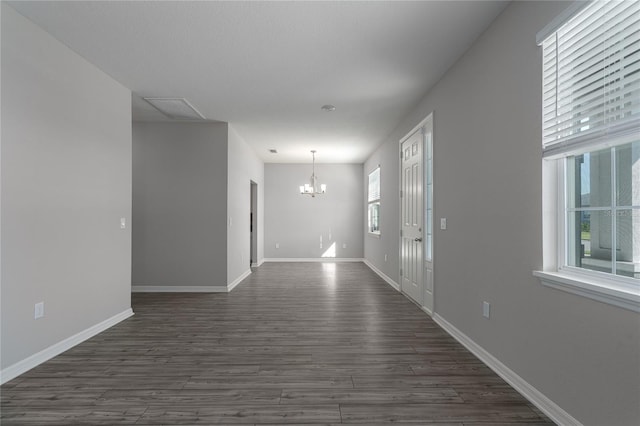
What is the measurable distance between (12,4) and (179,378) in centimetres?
300

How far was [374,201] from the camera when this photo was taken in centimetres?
780

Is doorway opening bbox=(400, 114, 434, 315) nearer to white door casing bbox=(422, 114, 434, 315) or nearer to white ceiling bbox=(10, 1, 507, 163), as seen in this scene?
white door casing bbox=(422, 114, 434, 315)

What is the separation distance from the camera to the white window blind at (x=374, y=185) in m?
7.48

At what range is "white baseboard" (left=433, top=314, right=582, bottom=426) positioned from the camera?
181 cm

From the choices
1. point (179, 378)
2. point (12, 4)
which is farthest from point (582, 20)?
point (12, 4)

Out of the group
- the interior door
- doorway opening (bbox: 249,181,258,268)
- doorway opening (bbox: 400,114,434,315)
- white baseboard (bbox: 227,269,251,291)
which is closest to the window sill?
doorway opening (bbox: 400,114,434,315)

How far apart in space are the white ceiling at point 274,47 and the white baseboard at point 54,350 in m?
2.65

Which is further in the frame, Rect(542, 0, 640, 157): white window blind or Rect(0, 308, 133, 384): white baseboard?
Rect(0, 308, 133, 384): white baseboard

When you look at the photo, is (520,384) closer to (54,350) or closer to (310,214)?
(54,350)

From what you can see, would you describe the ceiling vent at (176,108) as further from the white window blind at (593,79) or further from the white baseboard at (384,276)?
the white baseboard at (384,276)

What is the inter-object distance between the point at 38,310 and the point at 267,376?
6.37 ft

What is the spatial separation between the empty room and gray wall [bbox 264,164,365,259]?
13.6ft

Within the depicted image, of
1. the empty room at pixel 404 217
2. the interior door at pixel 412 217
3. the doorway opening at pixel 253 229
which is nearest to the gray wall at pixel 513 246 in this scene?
the empty room at pixel 404 217

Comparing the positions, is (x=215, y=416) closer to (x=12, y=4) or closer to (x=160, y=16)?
(x=160, y=16)
